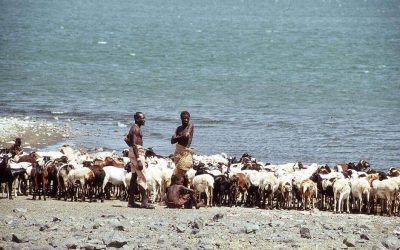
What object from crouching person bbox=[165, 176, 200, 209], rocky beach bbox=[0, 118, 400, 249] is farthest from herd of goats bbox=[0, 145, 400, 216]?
rocky beach bbox=[0, 118, 400, 249]

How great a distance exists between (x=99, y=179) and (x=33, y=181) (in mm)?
1289

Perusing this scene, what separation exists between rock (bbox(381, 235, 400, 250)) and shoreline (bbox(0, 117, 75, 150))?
50.0ft

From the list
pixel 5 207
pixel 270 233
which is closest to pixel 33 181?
pixel 5 207

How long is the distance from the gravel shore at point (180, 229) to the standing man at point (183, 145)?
0.86 meters

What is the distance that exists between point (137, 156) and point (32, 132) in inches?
565

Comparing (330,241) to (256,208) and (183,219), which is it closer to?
(183,219)

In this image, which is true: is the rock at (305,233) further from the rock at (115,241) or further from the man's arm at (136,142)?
the man's arm at (136,142)

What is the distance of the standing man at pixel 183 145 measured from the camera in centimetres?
1612

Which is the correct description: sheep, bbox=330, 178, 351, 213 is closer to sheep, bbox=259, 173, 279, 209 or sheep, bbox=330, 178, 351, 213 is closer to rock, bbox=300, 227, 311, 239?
sheep, bbox=259, 173, 279, 209

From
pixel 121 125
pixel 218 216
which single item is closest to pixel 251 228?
pixel 218 216

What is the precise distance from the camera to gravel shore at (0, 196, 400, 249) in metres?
12.8

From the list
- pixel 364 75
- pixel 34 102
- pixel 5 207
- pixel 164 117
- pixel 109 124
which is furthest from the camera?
pixel 364 75

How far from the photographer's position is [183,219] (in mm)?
14734

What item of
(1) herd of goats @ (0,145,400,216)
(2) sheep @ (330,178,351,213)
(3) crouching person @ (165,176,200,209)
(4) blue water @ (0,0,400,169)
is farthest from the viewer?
(4) blue water @ (0,0,400,169)
